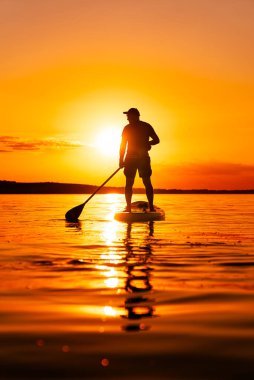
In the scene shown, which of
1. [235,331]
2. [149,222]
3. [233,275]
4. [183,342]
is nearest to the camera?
[183,342]

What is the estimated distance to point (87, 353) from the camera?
4016 millimetres

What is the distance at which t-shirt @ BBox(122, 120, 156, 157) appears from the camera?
59.1 ft

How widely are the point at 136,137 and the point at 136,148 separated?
307 millimetres

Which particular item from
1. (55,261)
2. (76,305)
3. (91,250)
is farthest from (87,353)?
(91,250)

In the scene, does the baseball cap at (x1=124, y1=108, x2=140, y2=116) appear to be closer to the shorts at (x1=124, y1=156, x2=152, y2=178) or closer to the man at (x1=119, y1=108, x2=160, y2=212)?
the man at (x1=119, y1=108, x2=160, y2=212)

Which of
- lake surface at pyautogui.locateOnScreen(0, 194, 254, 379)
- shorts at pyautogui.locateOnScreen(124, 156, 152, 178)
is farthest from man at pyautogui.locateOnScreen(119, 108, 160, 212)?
lake surface at pyautogui.locateOnScreen(0, 194, 254, 379)

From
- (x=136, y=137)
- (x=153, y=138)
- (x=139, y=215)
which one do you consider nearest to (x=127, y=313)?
(x=139, y=215)

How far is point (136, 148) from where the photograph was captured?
59.2 ft

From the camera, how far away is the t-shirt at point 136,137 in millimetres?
18000

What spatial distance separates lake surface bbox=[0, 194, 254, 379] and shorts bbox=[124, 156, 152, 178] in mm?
7951

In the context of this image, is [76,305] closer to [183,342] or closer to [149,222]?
[183,342]

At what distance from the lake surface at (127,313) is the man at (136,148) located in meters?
7.97

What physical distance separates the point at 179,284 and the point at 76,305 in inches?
59.0

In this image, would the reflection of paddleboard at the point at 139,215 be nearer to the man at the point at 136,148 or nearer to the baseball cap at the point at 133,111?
the man at the point at 136,148
